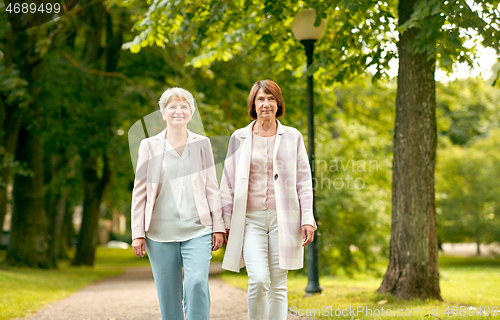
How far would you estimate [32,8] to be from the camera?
11.2 meters

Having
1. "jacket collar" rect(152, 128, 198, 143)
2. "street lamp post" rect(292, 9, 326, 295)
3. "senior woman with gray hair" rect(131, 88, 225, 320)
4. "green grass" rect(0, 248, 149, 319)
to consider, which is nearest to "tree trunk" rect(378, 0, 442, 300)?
"street lamp post" rect(292, 9, 326, 295)

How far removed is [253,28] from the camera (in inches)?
343

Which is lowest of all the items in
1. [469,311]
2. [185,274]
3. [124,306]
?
[124,306]

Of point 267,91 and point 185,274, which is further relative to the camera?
point 267,91

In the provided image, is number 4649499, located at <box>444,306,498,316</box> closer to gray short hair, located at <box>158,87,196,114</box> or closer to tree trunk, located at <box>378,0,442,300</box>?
tree trunk, located at <box>378,0,442,300</box>

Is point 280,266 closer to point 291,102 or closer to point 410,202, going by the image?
point 410,202

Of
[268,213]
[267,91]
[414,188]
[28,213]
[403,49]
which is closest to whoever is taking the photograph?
[268,213]

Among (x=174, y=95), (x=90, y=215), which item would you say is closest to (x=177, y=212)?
(x=174, y=95)

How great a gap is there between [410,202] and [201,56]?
14.7 ft

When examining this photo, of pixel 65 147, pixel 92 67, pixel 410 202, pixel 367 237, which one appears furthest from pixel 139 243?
pixel 92 67

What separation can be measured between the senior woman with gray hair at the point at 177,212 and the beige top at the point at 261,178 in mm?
280

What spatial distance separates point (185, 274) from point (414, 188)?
4.01 m

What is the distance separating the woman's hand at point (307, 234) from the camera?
4059 mm

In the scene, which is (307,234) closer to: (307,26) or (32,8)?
(307,26)
